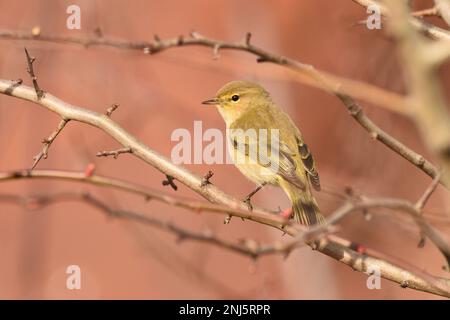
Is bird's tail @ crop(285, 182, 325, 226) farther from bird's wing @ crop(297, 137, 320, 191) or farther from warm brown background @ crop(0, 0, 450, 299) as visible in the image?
warm brown background @ crop(0, 0, 450, 299)

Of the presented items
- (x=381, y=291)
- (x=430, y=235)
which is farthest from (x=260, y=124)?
(x=381, y=291)

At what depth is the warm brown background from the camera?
638 centimetres

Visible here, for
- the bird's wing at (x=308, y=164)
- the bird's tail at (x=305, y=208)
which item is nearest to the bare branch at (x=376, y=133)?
the bird's tail at (x=305, y=208)

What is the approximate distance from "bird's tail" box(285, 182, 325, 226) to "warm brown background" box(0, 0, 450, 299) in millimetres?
1983

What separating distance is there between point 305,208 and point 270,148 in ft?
1.71

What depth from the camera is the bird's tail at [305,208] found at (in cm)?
377

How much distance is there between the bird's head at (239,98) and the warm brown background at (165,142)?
116 centimetres

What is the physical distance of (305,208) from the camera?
12.7 ft

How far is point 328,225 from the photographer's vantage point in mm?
1497

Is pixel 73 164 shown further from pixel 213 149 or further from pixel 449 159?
pixel 449 159

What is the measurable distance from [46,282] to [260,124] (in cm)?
410
